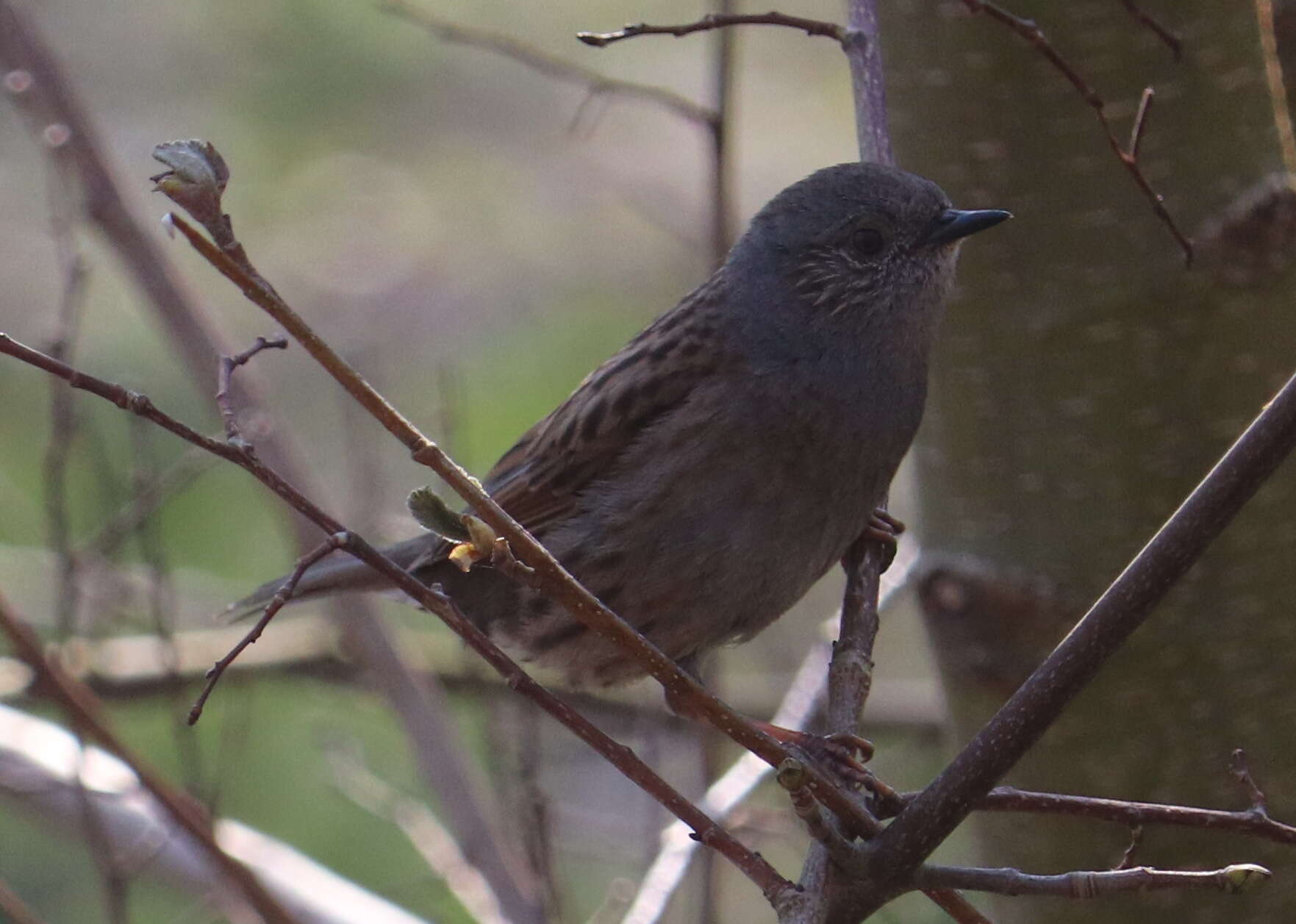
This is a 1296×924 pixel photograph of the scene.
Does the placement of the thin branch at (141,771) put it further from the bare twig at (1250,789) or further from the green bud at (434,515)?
the bare twig at (1250,789)

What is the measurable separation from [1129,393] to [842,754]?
3.16 ft

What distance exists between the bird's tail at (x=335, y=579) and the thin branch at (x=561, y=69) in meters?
1.07

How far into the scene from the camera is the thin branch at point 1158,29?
2797 mm

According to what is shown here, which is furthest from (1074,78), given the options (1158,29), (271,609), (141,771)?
(141,771)

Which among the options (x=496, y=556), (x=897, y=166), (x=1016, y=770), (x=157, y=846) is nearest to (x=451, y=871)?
(x=157, y=846)

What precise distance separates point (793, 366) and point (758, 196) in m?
6.59

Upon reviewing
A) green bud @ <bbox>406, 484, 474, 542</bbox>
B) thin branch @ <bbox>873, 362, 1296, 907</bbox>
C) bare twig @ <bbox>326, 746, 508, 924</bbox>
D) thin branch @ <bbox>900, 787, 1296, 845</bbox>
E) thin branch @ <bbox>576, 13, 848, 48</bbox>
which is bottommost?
bare twig @ <bbox>326, 746, 508, 924</bbox>

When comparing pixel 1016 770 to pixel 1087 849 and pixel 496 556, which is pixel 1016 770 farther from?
pixel 496 556

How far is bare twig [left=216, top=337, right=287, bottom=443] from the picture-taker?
1913mm

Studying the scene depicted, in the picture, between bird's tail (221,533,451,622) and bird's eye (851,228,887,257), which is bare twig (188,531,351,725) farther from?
bird's eye (851,228,887,257)

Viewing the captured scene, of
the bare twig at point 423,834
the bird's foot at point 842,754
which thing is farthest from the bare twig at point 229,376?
the bare twig at point 423,834

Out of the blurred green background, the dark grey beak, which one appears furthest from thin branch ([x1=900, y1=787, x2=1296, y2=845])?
the blurred green background

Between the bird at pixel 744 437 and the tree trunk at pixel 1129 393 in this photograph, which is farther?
the bird at pixel 744 437

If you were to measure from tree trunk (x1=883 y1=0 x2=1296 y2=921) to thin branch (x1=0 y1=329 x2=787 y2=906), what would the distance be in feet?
4.35
